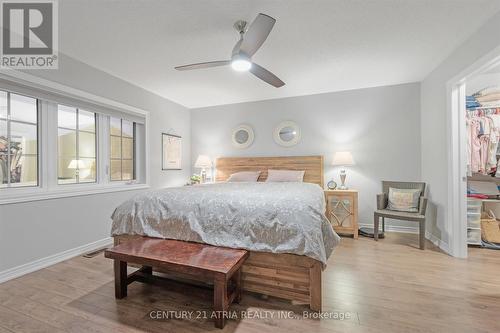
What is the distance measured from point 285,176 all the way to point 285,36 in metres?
2.13

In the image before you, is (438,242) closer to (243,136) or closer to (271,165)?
(271,165)

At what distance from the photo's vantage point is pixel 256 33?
5.78 feet

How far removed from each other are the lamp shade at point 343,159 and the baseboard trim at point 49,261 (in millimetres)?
3631

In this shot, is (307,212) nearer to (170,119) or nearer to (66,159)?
(66,159)

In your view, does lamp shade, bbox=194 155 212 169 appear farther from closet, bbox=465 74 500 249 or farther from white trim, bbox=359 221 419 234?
closet, bbox=465 74 500 249

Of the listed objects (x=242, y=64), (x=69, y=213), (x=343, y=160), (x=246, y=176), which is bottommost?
(x=69, y=213)

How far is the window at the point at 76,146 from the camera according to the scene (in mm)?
2705

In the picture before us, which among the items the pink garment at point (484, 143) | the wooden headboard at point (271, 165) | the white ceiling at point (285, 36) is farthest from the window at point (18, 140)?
the pink garment at point (484, 143)

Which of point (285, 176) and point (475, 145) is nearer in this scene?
point (475, 145)

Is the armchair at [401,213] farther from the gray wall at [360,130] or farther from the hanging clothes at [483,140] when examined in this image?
the hanging clothes at [483,140]

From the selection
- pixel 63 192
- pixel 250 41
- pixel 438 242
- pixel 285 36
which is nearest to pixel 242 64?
pixel 250 41

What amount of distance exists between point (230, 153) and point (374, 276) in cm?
322

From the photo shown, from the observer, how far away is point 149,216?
2.08 m

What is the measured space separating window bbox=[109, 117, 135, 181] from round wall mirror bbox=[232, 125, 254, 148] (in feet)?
6.13
